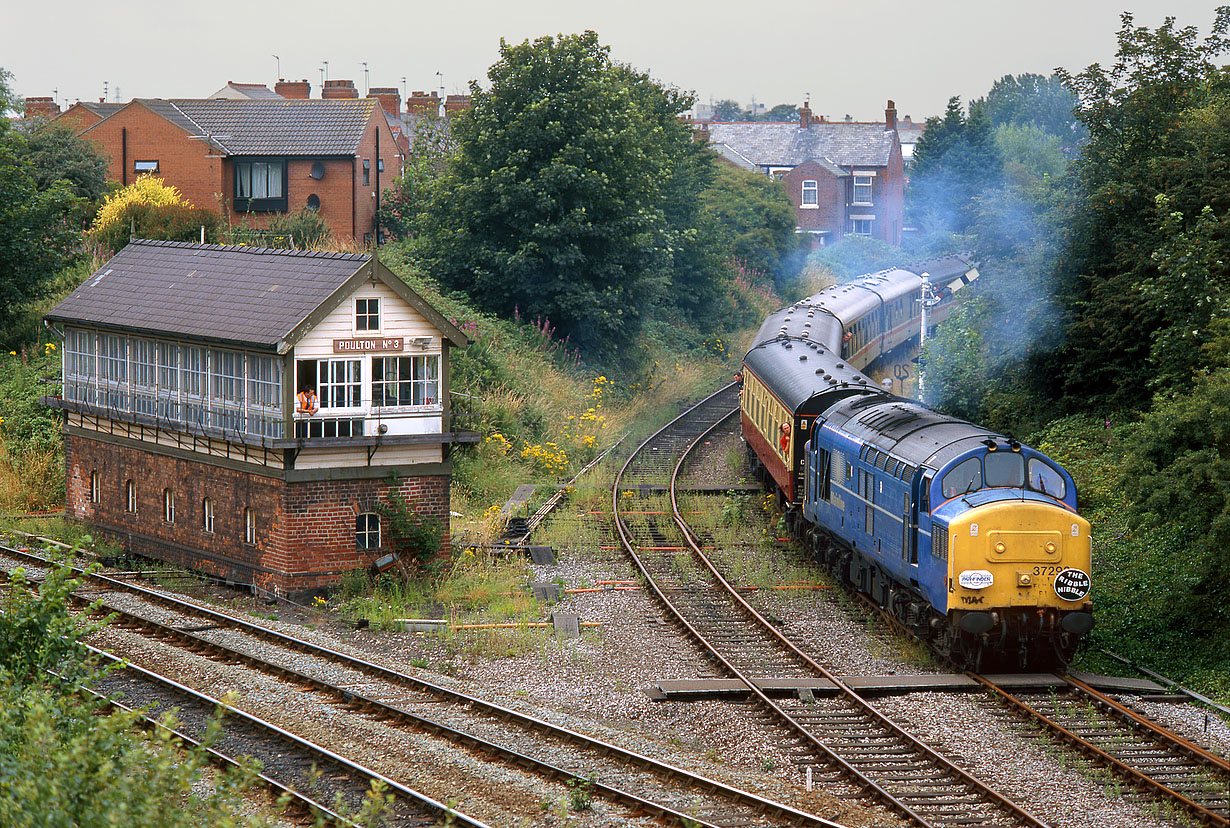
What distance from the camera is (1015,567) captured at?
15.7m

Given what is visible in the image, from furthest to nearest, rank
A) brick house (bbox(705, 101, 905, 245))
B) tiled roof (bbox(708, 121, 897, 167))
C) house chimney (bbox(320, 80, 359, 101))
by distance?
1. tiled roof (bbox(708, 121, 897, 167))
2. brick house (bbox(705, 101, 905, 245))
3. house chimney (bbox(320, 80, 359, 101))

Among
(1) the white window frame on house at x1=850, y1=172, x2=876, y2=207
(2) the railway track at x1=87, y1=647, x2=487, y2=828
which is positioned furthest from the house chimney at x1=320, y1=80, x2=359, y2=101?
(2) the railway track at x1=87, y1=647, x2=487, y2=828

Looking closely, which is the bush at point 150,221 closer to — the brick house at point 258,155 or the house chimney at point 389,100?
the brick house at point 258,155

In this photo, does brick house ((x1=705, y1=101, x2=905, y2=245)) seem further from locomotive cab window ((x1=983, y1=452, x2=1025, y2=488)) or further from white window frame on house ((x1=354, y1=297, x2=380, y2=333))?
locomotive cab window ((x1=983, y1=452, x2=1025, y2=488))

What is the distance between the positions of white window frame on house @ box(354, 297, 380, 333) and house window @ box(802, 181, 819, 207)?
67062mm

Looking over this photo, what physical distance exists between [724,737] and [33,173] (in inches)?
1379

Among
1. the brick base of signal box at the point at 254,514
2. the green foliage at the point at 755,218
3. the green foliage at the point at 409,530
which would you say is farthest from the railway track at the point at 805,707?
the green foliage at the point at 755,218

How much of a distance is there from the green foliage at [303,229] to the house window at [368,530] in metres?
21.5

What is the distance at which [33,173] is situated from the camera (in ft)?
135

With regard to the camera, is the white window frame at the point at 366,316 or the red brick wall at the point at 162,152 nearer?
the white window frame at the point at 366,316

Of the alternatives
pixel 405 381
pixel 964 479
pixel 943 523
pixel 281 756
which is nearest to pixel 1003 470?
pixel 964 479

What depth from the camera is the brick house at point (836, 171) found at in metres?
84.6

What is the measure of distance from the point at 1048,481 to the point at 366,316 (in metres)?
10.6

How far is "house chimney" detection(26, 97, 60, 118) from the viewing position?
6353cm
